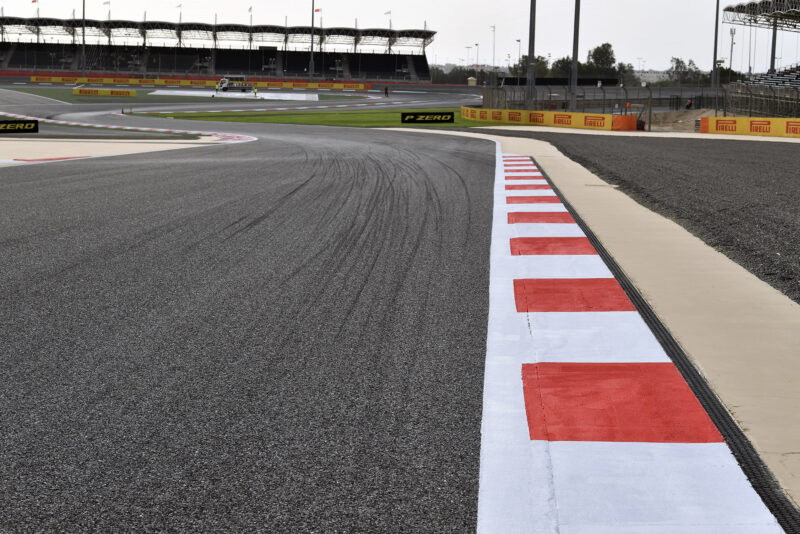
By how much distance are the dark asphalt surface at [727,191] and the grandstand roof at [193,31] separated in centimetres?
8194

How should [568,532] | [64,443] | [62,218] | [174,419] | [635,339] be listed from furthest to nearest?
1. [62,218]
2. [635,339]
3. [174,419]
4. [64,443]
5. [568,532]

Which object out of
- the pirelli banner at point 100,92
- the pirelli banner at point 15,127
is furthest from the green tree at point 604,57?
the pirelli banner at point 15,127

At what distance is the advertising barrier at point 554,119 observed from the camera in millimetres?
33281

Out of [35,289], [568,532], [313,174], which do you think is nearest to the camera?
[568,532]

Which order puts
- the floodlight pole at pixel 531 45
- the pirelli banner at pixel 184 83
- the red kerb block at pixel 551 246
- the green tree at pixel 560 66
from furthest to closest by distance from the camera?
the green tree at pixel 560 66
the pirelli banner at pixel 184 83
the floodlight pole at pixel 531 45
the red kerb block at pixel 551 246

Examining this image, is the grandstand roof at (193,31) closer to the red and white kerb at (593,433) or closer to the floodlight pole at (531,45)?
the floodlight pole at (531,45)

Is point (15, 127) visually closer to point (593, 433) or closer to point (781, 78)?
point (593, 433)

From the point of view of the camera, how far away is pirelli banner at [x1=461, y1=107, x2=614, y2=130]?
3344cm

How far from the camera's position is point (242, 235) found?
7.59 metres

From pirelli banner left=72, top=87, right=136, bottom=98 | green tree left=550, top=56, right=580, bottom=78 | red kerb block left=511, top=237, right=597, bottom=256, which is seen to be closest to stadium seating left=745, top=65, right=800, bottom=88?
pirelli banner left=72, top=87, right=136, bottom=98

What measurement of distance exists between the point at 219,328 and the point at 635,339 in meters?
2.20

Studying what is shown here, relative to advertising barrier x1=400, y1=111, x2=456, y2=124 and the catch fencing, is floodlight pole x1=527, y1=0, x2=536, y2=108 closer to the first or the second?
advertising barrier x1=400, y1=111, x2=456, y2=124

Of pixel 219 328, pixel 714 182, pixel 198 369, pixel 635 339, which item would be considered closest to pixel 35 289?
pixel 219 328

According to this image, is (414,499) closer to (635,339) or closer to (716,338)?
(635,339)
